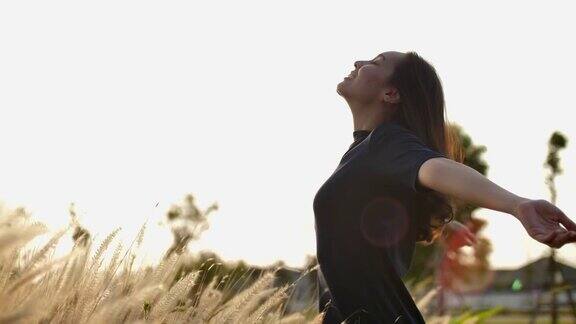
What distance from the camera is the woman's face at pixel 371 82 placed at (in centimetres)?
336

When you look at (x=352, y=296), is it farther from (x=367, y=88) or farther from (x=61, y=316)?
(x=61, y=316)

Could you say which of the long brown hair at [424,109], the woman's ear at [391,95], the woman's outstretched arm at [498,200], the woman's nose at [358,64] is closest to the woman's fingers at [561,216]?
the woman's outstretched arm at [498,200]

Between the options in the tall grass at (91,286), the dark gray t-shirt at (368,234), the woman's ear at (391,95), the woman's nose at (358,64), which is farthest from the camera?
the woman's nose at (358,64)

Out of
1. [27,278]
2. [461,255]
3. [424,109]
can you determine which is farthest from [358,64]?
[461,255]

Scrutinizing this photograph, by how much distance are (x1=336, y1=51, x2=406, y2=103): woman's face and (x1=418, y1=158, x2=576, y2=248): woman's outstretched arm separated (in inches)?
40.1

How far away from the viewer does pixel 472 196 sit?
2.09m

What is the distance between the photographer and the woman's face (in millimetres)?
3359

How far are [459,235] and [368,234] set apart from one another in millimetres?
956

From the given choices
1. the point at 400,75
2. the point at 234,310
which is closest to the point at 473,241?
the point at 400,75

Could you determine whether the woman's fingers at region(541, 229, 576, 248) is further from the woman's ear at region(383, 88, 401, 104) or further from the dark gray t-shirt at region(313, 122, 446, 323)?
the woman's ear at region(383, 88, 401, 104)

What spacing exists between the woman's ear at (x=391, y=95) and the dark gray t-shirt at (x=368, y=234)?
1.44ft

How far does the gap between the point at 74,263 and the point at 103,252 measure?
0.10m

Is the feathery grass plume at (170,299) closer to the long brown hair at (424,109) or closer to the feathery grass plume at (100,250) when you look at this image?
the feathery grass plume at (100,250)

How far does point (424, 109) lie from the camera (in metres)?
3.36
